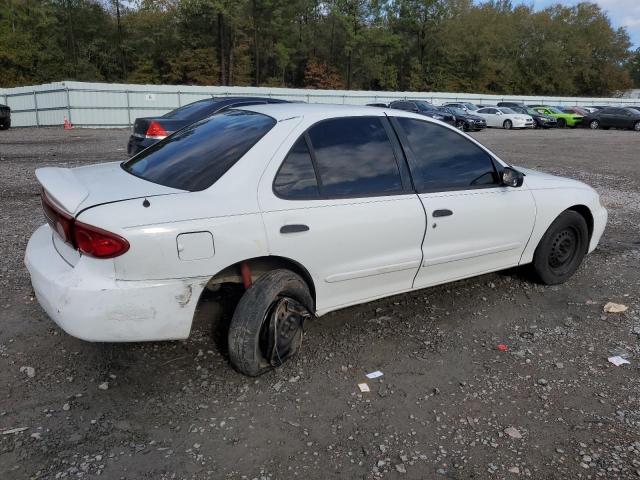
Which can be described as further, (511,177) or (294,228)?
(511,177)

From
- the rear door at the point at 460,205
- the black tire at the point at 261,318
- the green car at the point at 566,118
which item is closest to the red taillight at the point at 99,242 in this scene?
the black tire at the point at 261,318

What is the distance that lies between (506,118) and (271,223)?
32198 mm

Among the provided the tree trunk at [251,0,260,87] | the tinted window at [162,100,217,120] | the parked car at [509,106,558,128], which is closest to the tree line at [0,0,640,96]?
the tree trunk at [251,0,260,87]

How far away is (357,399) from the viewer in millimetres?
3045

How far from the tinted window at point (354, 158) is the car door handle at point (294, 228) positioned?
287 mm

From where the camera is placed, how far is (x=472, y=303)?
4.39m

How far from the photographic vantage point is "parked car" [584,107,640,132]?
3250 cm

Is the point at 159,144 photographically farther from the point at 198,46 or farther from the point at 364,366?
the point at 198,46

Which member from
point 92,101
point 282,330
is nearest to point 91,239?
point 282,330

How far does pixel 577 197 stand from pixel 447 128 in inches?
60.4

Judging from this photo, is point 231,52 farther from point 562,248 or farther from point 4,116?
point 562,248

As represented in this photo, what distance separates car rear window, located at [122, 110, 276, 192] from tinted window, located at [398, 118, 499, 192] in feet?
3.62

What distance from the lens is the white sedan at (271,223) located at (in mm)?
2740

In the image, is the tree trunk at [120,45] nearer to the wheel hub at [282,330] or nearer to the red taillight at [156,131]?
the red taillight at [156,131]
